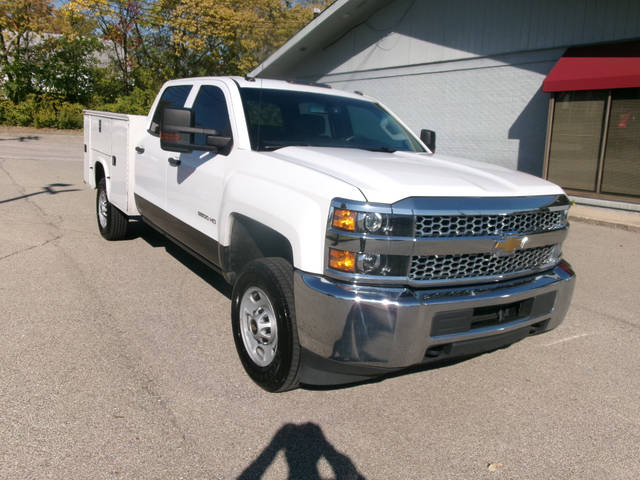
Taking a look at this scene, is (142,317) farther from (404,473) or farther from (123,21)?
(123,21)

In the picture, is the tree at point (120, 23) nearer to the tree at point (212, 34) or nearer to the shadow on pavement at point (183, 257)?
the tree at point (212, 34)

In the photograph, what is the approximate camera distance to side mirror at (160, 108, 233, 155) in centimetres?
403

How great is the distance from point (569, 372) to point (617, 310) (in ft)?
5.94

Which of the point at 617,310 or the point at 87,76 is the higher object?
the point at 87,76

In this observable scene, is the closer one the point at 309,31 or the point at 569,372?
the point at 569,372

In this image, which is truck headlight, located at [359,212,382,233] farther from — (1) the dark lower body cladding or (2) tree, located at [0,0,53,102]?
(2) tree, located at [0,0,53,102]

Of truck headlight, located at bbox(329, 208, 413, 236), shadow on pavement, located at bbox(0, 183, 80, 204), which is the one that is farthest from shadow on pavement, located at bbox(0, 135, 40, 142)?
truck headlight, located at bbox(329, 208, 413, 236)

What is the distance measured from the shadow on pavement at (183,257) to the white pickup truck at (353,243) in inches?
43.3

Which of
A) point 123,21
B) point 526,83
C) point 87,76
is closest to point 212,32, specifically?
point 123,21

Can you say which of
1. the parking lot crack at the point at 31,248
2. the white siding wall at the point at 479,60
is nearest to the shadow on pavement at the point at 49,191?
the parking lot crack at the point at 31,248

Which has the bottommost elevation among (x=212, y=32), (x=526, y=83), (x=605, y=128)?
(x=605, y=128)

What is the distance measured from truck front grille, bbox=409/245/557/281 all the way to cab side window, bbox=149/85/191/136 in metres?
3.31

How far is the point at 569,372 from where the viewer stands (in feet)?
13.5

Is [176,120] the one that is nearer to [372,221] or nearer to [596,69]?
[372,221]
